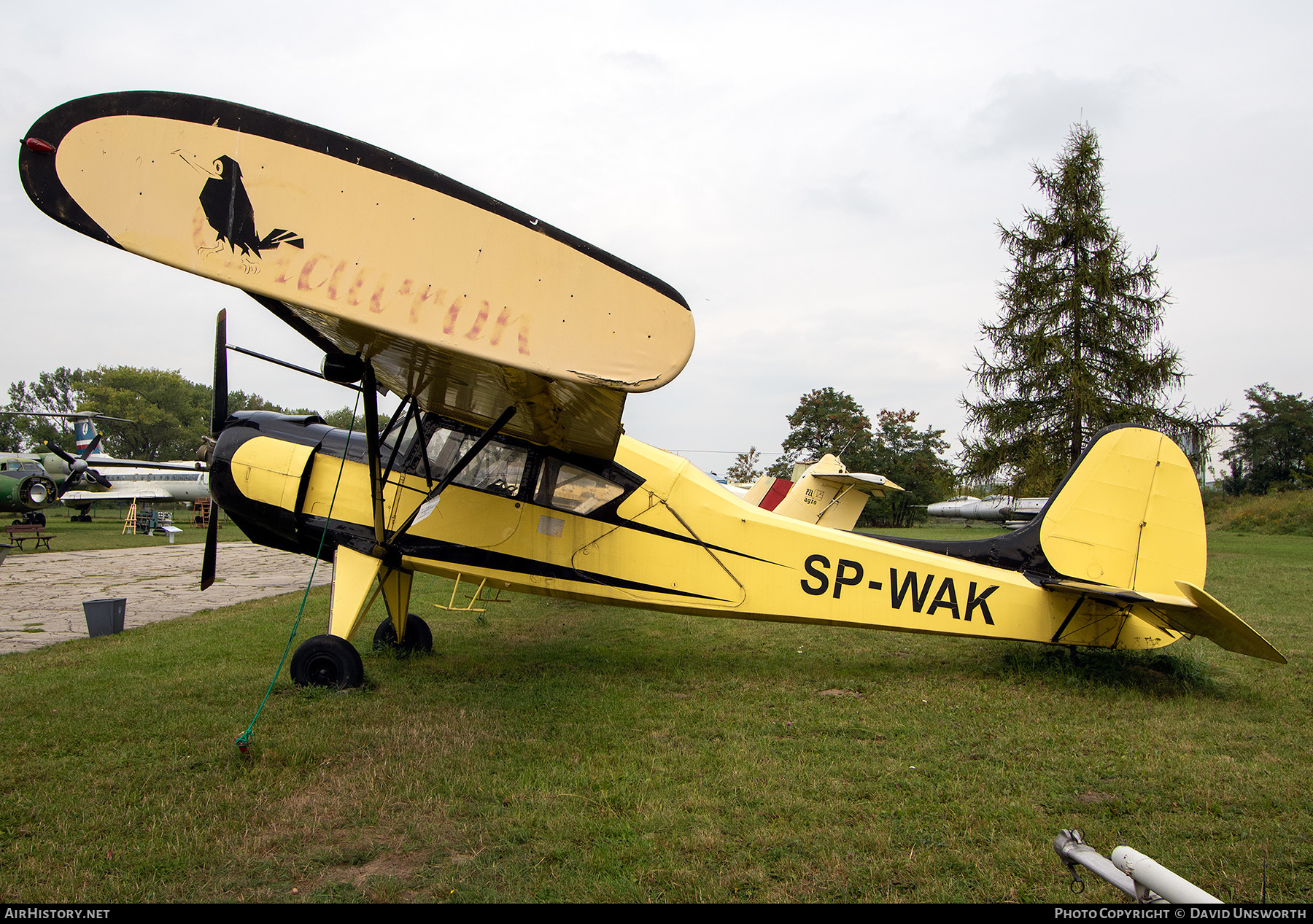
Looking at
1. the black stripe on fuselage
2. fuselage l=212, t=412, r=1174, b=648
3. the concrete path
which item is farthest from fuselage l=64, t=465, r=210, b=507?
the black stripe on fuselage

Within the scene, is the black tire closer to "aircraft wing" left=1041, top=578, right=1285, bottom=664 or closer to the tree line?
"aircraft wing" left=1041, top=578, right=1285, bottom=664

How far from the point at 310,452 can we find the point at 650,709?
3761 mm

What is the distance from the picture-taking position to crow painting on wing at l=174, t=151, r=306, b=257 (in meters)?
3.08

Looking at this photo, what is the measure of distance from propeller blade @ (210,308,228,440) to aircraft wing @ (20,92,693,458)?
276cm

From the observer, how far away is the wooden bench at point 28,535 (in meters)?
21.3

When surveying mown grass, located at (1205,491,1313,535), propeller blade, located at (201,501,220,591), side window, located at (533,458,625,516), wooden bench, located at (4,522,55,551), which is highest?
mown grass, located at (1205,491,1313,535)

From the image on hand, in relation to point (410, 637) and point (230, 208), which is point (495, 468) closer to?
point (410, 637)

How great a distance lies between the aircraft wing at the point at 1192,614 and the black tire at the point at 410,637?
6270mm

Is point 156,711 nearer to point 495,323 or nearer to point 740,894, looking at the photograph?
point 495,323

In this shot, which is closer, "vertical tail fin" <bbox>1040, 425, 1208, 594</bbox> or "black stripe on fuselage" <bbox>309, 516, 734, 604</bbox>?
"black stripe on fuselage" <bbox>309, 516, 734, 604</bbox>

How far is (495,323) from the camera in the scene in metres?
3.36

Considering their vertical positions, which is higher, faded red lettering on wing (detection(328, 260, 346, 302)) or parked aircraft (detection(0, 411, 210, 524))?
faded red lettering on wing (detection(328, 260, 346, 302))

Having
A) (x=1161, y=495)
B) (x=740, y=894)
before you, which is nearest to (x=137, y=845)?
(x=740, y=894)

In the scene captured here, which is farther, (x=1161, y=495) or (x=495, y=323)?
(x=1161, y=495)
